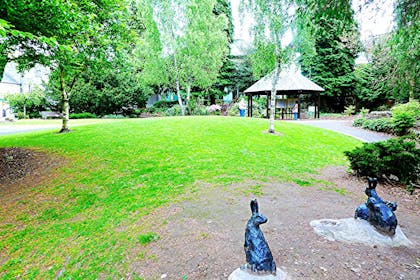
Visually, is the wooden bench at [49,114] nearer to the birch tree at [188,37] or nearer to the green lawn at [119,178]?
the birch tree at [188,37]

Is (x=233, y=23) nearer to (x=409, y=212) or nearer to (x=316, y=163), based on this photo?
(x=316, y=163)

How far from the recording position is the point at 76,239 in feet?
15.2

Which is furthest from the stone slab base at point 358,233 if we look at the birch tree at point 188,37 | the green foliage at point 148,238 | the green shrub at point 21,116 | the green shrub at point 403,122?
the green shrub at point 21,116

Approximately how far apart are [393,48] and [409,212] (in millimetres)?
4213

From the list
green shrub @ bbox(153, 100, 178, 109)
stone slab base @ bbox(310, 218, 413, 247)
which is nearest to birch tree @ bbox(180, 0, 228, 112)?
green shrub @ bbox(153, 100, 178, 109)

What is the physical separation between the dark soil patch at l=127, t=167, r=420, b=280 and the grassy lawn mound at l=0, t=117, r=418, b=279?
21mm

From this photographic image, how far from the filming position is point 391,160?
663 centimetres

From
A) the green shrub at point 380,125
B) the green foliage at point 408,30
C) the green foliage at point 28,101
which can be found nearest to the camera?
the green foliage at point 408,30

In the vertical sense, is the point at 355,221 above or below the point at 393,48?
below

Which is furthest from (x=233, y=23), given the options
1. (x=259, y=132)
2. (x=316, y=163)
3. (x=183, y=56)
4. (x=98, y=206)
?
(x=98, y=206)

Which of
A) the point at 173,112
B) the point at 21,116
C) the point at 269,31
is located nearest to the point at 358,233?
the point at 269,31

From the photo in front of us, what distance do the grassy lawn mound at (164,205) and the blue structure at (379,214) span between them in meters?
0.34

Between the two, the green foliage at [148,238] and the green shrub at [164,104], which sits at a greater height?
the green shrub at [164,104]

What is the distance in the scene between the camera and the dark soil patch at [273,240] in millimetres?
3184
